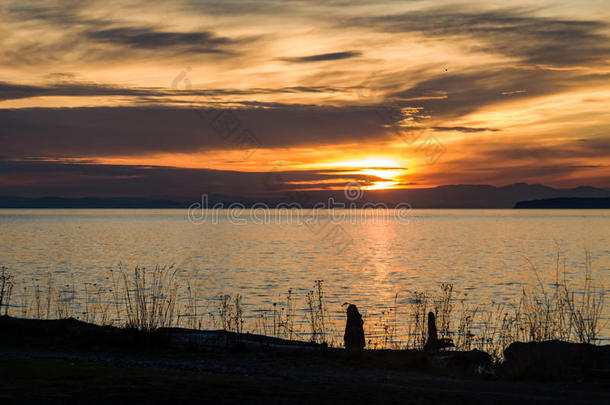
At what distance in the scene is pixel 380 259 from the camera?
241ft

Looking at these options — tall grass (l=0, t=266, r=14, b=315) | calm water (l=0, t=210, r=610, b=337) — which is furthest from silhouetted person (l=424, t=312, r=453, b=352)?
tall grass (l=0, t=266, r=14, b=315)

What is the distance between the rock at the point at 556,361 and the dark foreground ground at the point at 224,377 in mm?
425

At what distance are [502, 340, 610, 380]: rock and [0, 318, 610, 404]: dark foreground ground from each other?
0.42m

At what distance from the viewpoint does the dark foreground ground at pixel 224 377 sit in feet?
36.4

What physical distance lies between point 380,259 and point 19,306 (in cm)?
4673

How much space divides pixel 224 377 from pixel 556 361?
8.25 m

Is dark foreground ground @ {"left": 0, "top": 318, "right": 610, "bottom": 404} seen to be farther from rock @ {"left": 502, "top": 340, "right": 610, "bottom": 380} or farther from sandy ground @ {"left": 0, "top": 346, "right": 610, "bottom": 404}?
rock @ {"left": 502, "top": 340, "right": 610, "bottom": 380}

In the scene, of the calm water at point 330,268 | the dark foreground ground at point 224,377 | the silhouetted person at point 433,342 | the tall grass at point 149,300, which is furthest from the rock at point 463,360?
the calm water at point 330,268

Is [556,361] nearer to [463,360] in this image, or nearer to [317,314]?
[463,360]

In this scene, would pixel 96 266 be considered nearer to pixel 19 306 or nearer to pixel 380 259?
pixel 19 306

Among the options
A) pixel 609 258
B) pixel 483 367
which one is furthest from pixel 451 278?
pixel 483 367

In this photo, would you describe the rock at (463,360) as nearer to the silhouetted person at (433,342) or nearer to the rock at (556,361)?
the rock at (556,361)

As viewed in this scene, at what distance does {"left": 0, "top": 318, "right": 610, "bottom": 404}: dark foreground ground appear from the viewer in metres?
11.1

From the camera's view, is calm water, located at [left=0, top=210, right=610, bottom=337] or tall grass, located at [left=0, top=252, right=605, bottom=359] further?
calm water, located at [left=0, top=210, right=610, bottom=337]
